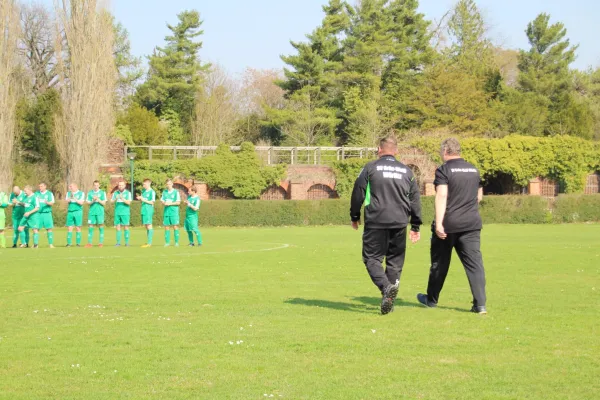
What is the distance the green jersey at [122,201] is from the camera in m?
27.7

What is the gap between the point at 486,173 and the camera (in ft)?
207

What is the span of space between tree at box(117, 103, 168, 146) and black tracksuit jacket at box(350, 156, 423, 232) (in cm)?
5841

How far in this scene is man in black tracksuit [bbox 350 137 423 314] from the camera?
10750 mm

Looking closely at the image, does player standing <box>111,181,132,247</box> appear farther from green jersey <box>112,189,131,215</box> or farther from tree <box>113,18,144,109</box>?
tree <box>113,18,144,109</box>

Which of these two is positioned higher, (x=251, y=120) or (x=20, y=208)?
(x=251, y=120)

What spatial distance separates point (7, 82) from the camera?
177 feet

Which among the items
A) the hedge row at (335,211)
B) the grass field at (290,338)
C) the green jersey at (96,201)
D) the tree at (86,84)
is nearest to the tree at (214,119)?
the tree at (86,84)

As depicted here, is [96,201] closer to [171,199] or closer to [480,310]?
[171,199]

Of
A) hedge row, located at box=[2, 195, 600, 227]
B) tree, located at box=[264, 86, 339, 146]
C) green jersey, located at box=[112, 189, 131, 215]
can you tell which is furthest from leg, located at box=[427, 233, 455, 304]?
tree, located at box=[264, 86, 339, 146]

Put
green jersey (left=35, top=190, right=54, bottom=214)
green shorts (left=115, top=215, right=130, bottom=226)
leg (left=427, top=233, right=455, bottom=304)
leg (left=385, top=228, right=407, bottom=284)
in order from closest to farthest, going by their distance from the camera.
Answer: leg (left=385, top=228, right=407, bottom=284)
leg (left=427, top=233, right=455, bottom=304)
green jersey (left=35, top=190, right=54, bottom=214)
green shorts (left=115, top=215, right=130, bottom=226)

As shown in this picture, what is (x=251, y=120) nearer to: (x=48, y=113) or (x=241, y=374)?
(x=48, y=113)

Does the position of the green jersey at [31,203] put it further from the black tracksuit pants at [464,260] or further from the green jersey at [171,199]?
the black tracksuit pants at [464,260]

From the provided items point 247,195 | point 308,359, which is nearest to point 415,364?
point 308,359

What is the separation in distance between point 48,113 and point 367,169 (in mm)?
55116
